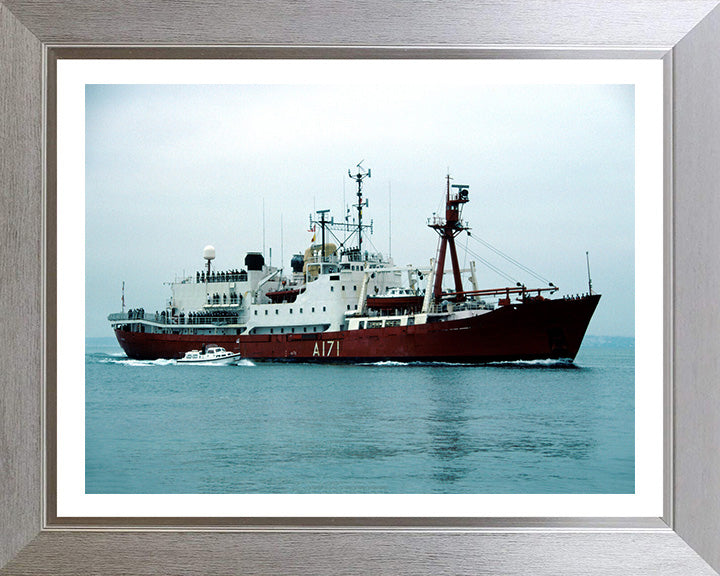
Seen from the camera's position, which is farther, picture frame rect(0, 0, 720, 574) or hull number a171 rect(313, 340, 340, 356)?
hull number a171 rect(313, 340, 340, 356)

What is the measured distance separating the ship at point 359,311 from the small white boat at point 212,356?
0.07m

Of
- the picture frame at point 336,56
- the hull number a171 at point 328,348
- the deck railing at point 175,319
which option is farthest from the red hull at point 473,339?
the picture frame at point 336,56

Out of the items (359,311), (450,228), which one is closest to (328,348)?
(359,311)

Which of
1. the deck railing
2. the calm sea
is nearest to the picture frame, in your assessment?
the calm sea

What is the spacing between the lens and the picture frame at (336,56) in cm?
176

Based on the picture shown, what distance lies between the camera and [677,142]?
1783 millimetres

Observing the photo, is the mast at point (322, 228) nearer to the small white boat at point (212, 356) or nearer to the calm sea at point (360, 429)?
the calm sea at point (360, 429)

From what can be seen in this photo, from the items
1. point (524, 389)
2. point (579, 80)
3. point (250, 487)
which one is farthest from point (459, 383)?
point (579, 80)

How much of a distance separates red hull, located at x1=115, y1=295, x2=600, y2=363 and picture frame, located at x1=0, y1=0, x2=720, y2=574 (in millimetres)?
6333

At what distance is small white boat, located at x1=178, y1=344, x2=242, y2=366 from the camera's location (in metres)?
8.84

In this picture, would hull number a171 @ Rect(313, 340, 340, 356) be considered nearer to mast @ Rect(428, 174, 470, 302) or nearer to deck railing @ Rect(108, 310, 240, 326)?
deck railing @ Rect(108, 310, 240, 326)

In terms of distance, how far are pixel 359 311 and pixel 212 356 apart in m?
1.98

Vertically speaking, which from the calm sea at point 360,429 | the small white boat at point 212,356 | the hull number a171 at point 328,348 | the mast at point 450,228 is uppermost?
the mast at point 450,228

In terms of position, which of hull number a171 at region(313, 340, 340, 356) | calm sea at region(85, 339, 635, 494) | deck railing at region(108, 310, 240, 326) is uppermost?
deck railing at region(108, 310, 240, 326)
